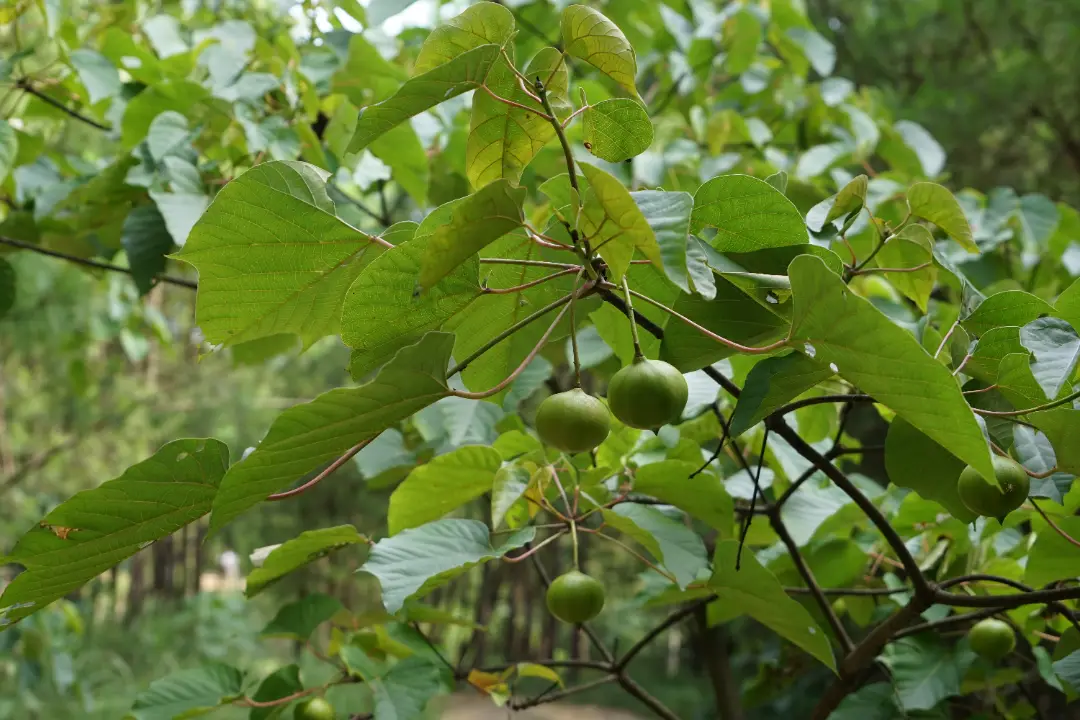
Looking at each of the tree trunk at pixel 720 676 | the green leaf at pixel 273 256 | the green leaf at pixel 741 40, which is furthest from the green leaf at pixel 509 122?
the green leaf at pixel 741 40

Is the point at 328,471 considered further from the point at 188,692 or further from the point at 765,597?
the point at 188,692

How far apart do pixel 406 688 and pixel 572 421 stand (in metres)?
0.70

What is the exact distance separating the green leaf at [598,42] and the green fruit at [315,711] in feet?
2.74

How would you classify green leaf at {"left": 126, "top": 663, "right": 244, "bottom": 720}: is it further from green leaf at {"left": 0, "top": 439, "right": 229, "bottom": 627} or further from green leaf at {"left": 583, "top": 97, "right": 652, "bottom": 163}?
green leaf at {"left": 583, "top": 97, "right": 652, "bottom": 163}

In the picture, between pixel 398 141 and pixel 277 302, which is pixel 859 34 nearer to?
pixel 398 141

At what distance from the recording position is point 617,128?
63cm

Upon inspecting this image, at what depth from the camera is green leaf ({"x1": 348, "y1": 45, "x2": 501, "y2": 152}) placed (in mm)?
566

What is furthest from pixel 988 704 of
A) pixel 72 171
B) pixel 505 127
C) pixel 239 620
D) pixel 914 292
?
pixel 239 620

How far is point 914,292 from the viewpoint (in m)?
0.92

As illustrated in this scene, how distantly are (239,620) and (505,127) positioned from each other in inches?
308

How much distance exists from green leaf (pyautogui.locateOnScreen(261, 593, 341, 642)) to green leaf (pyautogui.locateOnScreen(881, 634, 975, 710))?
0.85 m

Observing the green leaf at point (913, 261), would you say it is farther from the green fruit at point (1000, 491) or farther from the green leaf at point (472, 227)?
the green leaf at point (472, 227)

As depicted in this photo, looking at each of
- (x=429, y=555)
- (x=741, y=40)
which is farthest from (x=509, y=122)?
(x=741, y=40)

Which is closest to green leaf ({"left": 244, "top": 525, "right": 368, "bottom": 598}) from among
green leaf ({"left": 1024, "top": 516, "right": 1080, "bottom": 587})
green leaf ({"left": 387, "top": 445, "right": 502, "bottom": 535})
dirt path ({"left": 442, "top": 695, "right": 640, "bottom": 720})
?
green leaf ({"left": 387, "top": 445, "right": 502, "bottom": 535})
